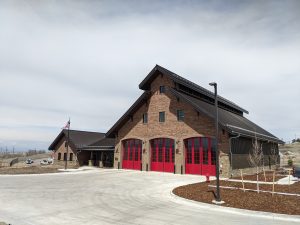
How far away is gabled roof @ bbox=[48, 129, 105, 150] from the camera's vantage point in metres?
44.6

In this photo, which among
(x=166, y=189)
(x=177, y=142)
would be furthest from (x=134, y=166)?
(x=166, y=189)

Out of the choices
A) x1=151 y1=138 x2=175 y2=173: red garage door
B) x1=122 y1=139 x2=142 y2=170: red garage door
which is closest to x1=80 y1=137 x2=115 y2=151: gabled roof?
x1=122 y1=139 x2=142 y2=170: red garage door

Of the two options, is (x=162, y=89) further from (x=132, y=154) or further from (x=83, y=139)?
(x=83, y=139)

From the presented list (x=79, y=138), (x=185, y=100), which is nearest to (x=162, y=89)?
(x=185, y=100)

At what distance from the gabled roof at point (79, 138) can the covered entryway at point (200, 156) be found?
20.2 metres

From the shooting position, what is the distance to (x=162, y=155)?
105 feet

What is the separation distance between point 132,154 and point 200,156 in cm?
979

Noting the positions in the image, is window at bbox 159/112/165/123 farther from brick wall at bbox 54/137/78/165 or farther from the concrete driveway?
brick wall at bbox 54/137/78/165

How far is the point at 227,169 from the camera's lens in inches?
1025

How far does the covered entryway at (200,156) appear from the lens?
1089 inches

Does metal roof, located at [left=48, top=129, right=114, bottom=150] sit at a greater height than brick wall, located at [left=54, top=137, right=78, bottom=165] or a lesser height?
greater

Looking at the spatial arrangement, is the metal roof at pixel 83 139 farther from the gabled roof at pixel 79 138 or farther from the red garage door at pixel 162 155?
the red garage door at pixel 162 155

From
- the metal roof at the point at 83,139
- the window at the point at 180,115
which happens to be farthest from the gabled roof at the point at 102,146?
the window at the point at 180,115

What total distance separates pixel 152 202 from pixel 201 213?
10.1 ft
